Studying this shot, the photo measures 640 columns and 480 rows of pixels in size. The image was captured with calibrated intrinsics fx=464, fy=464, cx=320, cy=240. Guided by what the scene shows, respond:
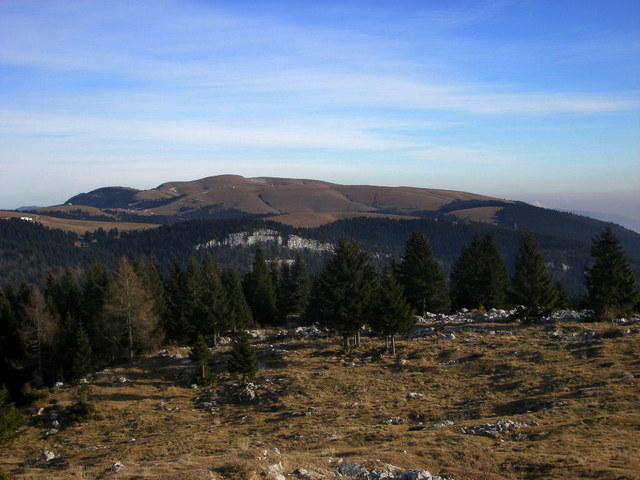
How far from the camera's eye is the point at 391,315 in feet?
138

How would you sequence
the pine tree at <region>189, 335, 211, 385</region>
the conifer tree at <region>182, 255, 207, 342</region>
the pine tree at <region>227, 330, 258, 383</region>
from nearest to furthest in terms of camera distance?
the pine tree at <region>227, 330, 258, 383</region>
the pine tree at <region>189, 335, 211, 385</region>
the conifer tree at <region>182, 255, 207, 342</region>

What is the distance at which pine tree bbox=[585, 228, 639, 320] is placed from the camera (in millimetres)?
47781

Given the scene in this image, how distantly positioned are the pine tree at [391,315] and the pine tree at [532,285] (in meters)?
16.3

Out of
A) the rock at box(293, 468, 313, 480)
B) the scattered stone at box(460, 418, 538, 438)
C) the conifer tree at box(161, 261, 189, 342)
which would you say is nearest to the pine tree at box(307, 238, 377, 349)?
the conifer tree at box(161, 261, 189, 342)

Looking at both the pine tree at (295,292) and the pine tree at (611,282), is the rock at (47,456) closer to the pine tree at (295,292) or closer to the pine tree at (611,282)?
the pine tree at (611,282)

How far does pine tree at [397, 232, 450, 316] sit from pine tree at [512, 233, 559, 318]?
11.3m

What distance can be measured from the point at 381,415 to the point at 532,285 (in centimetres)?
3105

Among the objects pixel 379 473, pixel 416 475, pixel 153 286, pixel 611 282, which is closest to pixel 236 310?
pixel 153 286

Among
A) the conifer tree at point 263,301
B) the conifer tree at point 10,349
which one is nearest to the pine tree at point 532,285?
the conifer tree at point 263,301

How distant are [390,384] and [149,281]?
142 feet

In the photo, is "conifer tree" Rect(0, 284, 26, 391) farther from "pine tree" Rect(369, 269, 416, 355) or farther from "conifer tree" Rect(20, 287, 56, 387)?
"pine tree" Rect(369, 269, 416, 355)

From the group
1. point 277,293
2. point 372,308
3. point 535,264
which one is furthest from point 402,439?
point 277,293

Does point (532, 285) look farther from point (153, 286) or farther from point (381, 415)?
point (153, 286)

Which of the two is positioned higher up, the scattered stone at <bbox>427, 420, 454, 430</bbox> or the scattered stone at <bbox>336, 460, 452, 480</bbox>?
the scattered stone at <bbox>336, 460, 452, 480</bbox>
